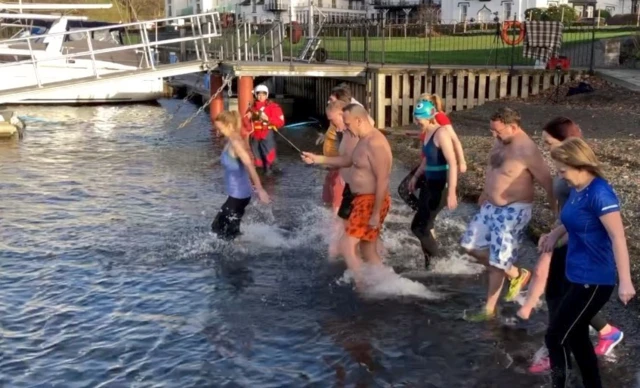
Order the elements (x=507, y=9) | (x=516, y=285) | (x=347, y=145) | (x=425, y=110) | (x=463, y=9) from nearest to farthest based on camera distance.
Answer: (x=516, y=285)
(x=425, y=110)
(x=347, y=145)
(x=507, y=9)
(x=463, y=9)

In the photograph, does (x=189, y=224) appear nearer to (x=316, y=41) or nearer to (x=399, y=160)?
(x=399, y=160)

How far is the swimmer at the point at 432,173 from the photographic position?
766cm

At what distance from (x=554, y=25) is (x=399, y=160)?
8.13 m

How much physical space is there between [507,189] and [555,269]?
0.88 meters

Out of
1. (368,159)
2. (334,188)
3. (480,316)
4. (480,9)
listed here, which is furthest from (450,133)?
(480,9)

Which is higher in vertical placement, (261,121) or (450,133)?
(450,133)

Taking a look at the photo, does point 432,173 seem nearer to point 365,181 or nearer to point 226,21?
point 365,181

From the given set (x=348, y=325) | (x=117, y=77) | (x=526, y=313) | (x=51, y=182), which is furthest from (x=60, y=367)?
(x=117, y=77)

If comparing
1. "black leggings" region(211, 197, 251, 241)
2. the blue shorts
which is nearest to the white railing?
"black leggings" region(211, 197, 251, 241)

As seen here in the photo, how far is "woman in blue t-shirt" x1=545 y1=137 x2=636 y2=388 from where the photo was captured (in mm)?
4770

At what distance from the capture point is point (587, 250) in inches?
196

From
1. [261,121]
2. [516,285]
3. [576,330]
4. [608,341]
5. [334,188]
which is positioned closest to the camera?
[576,330]

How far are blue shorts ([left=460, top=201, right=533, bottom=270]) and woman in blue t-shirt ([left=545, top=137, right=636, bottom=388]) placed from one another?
3.91 feet

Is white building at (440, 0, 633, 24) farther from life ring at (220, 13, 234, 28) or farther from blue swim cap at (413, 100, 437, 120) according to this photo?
blue swim cap at (413, 100, 437, 120)
